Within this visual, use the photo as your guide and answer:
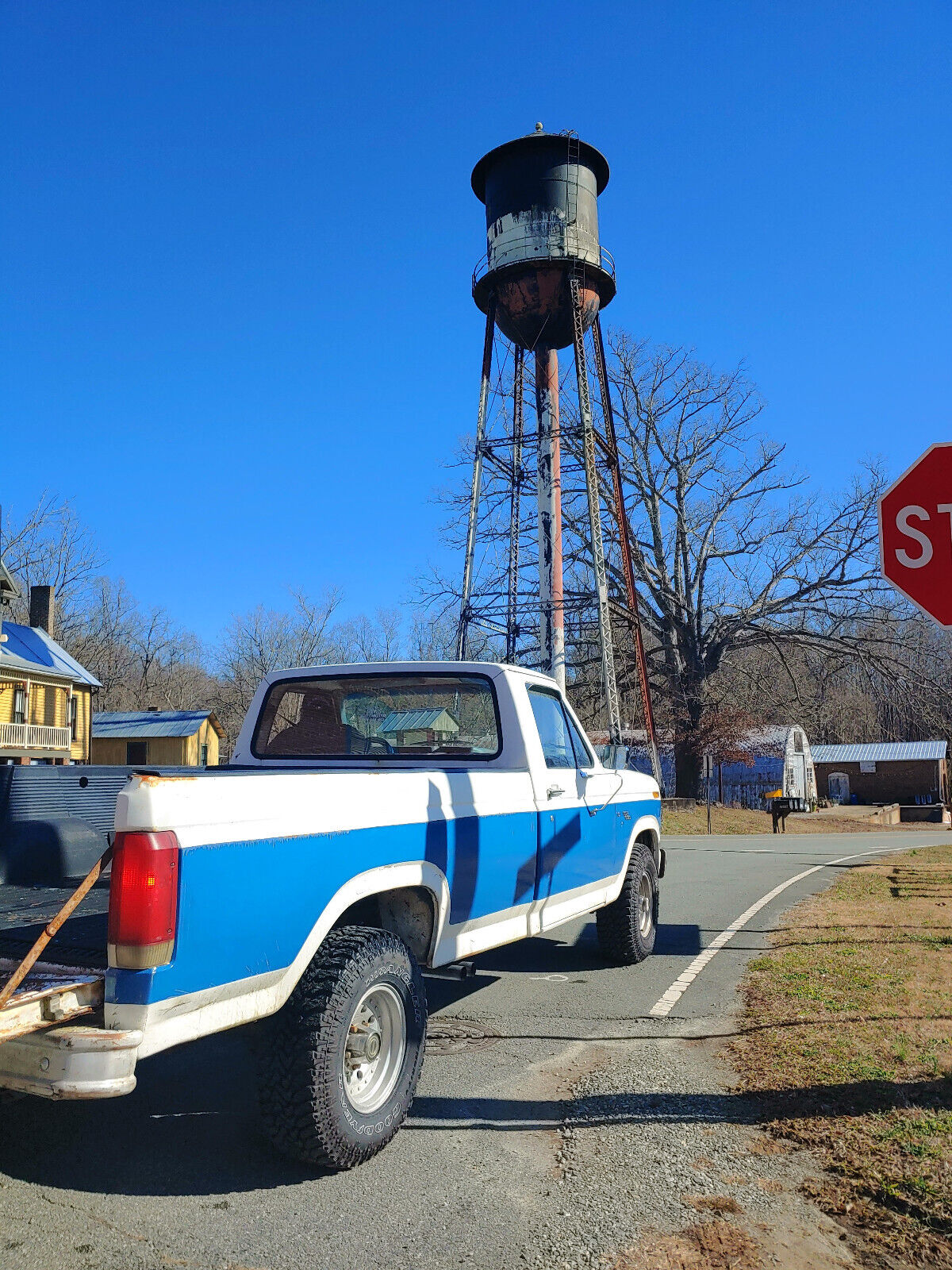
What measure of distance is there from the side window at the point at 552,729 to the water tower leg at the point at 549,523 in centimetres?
1730

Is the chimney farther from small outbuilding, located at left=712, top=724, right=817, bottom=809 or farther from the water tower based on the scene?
small outbuilding, located at left=712, top=724, right=817, bottom=809

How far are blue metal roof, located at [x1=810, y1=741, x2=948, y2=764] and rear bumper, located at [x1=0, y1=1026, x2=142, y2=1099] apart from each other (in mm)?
55012

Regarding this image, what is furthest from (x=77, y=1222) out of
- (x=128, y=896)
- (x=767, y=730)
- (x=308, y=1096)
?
(x=767, y=730)

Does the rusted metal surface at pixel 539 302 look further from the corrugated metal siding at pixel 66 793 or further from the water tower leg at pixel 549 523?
the corrugated metal siding at pixel 66 793

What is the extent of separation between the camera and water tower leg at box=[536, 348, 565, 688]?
2395 cm

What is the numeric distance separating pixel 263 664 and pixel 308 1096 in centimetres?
5276

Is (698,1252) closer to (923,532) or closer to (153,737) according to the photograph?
(923,532)

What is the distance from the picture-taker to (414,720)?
5840 millimetres

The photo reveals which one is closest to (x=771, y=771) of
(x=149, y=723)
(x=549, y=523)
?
(x=549, y=523)

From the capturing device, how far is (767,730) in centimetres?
4106

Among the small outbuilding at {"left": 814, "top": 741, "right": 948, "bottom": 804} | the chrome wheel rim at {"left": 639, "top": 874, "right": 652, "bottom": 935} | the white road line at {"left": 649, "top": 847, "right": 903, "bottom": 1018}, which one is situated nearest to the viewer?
the white road line at {"left": 649, "top": 847, "right": 903, "bottom": 1018}

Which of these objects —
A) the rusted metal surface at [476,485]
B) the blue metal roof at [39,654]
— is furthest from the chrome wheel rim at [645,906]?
the blue metal roof at [39,654]

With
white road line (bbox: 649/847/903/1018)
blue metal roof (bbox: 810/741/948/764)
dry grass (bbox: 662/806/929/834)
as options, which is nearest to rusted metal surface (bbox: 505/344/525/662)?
dry grass (bbox: 662/806/929/834)

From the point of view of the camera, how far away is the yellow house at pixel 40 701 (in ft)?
115
